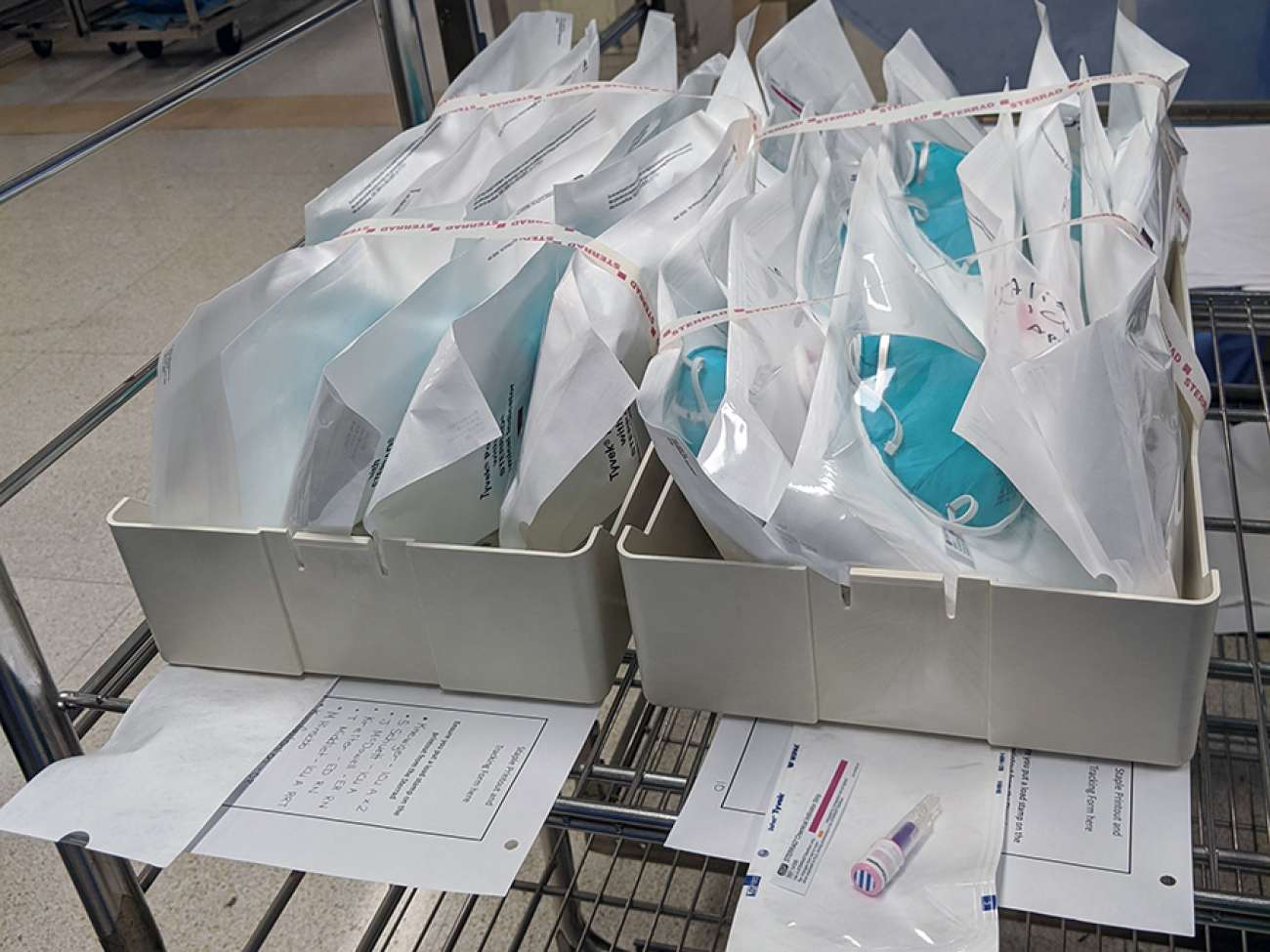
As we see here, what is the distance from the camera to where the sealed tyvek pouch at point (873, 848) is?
0.52 meters

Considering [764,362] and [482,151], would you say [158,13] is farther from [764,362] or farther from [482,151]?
[764,362]

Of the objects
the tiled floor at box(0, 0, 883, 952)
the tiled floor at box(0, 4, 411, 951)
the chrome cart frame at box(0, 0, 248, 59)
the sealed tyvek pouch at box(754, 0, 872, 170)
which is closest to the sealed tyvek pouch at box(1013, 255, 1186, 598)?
the sealed tyvek pouch at box(754, 0, 872, 170)

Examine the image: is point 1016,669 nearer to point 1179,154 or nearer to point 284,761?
point 284,761

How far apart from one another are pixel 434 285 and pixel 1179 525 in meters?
0.40

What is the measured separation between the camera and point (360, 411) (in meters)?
0.62

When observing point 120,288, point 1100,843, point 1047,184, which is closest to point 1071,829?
point 1100,843

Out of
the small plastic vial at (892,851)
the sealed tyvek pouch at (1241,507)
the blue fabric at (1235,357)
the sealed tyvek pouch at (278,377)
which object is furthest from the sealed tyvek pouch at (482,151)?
the blue fabric at (1235,357)

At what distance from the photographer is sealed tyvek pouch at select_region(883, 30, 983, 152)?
968mm

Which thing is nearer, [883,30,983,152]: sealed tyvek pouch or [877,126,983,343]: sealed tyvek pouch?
[877,126,983,343]: sealed tyvek pouch

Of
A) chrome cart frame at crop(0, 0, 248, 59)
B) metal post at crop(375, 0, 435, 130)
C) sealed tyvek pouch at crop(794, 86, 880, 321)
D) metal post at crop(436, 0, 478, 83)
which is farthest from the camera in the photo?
chrome cart frame at crop(0, 0, 248, 59)

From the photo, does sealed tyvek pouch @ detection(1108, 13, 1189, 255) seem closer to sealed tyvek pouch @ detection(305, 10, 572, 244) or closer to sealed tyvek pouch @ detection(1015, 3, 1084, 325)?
sealed tyvek pouch @ detection(1015, 3, 1084, 325)

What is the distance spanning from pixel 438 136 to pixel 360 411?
38cm

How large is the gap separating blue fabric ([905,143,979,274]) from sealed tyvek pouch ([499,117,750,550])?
208 mm

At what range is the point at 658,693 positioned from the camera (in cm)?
64
